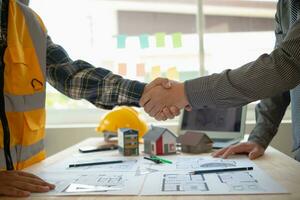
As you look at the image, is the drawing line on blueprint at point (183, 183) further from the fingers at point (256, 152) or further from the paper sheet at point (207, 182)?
the fingers at point (256, 152)

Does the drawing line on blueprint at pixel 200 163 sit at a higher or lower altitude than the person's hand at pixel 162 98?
lower

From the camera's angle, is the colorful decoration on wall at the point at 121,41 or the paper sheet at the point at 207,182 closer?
the paper sheet at the point at 207,182

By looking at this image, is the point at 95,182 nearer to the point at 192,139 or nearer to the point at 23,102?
the point at 23,102

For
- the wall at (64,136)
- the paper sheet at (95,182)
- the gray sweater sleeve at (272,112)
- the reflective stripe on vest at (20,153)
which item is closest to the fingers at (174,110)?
the gray sweater sleeve at (272,112)

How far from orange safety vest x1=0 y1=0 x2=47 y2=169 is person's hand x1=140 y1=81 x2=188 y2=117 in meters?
0.44

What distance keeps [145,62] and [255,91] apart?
68.3 inches

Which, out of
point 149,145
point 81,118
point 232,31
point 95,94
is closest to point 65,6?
point 81,118

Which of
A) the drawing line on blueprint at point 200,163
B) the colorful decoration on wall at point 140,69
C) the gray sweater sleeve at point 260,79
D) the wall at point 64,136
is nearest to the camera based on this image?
the gray sweater sleeve at point 260,79

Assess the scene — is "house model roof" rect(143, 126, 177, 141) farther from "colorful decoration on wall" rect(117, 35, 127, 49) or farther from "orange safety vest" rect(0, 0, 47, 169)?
"colorful decoration on wall" rect(117, 35, 127, 49)

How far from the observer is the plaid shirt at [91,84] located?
5.23ft

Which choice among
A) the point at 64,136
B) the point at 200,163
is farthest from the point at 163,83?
the point at 64,136

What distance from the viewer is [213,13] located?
2.87 m

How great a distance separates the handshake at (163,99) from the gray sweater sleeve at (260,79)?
0.19 metres

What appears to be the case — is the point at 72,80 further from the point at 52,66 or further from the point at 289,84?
the point at 289,84
